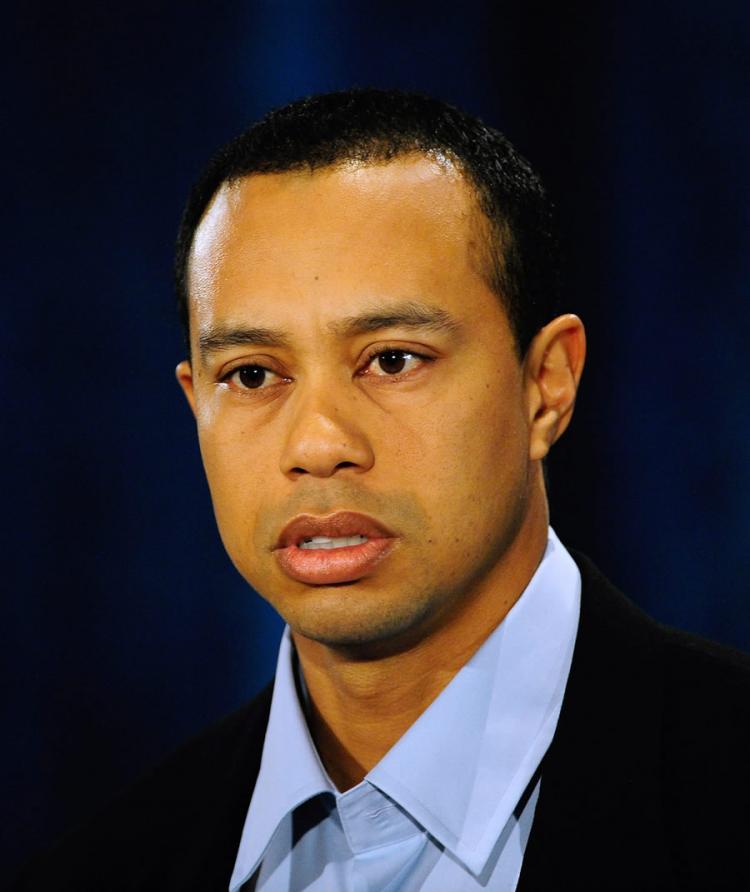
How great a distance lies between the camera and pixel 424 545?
1.93 metres

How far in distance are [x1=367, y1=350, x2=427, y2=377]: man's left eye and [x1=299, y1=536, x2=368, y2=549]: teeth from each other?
241mm

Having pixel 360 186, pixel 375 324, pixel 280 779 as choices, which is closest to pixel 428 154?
pixel 360 186

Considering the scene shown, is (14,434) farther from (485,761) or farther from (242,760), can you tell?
(485,761)

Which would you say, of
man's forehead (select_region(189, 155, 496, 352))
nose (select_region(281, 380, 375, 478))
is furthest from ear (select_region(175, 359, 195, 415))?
nose (select_region(281, 380, 375, 478))

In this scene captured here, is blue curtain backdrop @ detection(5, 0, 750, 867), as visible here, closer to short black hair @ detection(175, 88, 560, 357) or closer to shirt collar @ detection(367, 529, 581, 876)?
short black hair @ detection(175, 88, 560, 357)

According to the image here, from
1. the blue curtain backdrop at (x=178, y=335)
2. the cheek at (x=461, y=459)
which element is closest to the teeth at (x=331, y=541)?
the cheek at (x=461, y=459)

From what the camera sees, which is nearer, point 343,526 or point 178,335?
point 343,526

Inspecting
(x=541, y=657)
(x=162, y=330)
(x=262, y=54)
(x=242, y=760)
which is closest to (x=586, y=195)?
(x=262, y=54)

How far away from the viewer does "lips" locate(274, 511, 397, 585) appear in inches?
74.9

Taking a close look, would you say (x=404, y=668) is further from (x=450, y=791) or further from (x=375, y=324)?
(x=375, y=324)

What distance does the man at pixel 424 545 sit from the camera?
6.13 ft

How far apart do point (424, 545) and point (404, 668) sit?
24cm

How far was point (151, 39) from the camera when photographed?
2.83 m

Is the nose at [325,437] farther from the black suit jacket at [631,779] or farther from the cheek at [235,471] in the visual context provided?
the black suit jacket at [631,779]
